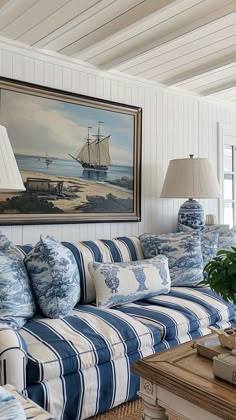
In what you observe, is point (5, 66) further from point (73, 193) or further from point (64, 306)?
point (64, 306)

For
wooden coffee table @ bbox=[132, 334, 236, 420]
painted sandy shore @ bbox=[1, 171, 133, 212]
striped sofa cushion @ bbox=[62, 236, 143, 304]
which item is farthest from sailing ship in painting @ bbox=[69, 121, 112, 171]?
wooden coffee table @ bbox=[132, 334, 236, 420]

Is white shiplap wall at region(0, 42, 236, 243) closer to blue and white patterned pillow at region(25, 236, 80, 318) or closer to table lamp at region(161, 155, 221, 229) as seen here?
table lamp at region(161, 155, 221, 229)

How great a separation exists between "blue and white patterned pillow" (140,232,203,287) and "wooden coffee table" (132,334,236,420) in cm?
123

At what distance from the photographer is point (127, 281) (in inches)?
96.3

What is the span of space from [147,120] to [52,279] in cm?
189

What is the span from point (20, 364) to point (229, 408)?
87 cm

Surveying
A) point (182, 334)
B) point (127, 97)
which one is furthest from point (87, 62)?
point (182, 334)

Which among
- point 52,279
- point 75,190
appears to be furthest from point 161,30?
point 52,279

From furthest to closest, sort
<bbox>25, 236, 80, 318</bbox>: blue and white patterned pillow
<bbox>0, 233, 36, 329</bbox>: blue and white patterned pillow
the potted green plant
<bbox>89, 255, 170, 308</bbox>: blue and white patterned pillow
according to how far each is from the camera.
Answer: <bbox>89, 255, 170, 308</bbox>: blue and white patterned pillow < <bbox>25, 236, 80, 318</bbox>: blue and white patterned pillow < <bbox>0, 233, 36, 329</bbox>: blue and white patterned pillow < the potted green plant

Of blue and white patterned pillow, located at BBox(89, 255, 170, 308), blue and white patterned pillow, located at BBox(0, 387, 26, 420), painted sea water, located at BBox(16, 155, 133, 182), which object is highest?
painted sea water, located at BBox(16, 155, 133, 182)

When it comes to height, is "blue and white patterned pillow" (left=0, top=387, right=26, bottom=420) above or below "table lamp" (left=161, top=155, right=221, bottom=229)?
below

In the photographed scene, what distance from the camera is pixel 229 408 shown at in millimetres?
1206

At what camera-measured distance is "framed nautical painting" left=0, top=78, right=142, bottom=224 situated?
8.80 feet

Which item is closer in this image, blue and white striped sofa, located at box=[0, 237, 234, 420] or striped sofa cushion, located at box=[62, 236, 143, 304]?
blue and white striped sofa, located at box=[0, 237, 234, 420]
